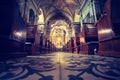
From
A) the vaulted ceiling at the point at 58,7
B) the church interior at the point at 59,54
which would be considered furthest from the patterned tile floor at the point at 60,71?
the vaulted ceiling at the point at 58,7

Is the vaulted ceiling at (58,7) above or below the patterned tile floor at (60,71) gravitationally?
above

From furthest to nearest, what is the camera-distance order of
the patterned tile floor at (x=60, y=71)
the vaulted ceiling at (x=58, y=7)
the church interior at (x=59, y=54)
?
the vaulted ceiling at (x=58, y=7) → the church interior at (x=59, y=54) → the patterned tile floor at (x=60, y=71)

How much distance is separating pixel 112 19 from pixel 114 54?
1.05m

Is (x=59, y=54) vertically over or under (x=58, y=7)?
under

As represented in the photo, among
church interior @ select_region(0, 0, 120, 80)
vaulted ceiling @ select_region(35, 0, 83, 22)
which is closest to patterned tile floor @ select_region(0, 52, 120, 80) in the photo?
church interior @ select_region(0, 0, 120, 80)

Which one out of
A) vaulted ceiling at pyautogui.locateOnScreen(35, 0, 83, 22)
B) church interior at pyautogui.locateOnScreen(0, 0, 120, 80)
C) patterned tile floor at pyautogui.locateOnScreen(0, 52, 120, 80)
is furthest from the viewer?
vaulted ceiling at pyautogui.locateOnScreen(35, 0, 83, 22)

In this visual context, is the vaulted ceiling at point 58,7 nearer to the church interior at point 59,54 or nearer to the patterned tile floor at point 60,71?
the church interior at point 59,54

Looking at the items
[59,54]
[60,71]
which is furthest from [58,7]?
[60,71]

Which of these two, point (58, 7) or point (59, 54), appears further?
point (58, 7)

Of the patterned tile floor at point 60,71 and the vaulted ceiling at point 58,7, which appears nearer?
the patterned tile floor at point 60,71

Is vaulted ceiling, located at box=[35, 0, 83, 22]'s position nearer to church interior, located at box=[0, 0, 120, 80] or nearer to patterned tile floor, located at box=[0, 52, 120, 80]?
church interior, located at box=[0, 0, 120, 80]

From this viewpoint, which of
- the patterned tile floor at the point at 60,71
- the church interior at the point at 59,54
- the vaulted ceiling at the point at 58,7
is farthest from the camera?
the vaulted ceiling at the point at 58,7

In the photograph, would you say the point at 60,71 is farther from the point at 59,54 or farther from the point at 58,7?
the point at 58,7

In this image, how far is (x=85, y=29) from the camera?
5.97 metres
